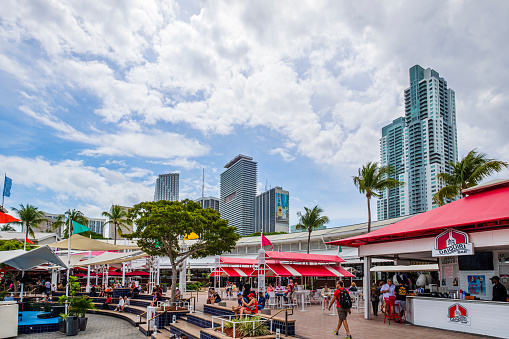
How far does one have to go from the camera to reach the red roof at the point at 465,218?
10.8 metres

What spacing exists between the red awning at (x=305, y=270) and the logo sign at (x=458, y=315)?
11392 millimetres

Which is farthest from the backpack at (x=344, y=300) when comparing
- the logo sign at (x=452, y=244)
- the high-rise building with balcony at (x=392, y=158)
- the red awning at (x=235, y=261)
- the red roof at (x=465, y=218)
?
the high-rise building with balcony at (x=392, y=158)

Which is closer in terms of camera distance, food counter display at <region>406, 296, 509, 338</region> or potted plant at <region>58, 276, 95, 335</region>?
food counter display at <region>406, 296, 509, 338</region>

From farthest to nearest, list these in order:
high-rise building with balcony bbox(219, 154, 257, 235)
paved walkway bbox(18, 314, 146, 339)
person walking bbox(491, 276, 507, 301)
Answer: high-rise building with balcony bbox(219, 154, 257, 235), paved walkway bbox(18, 314, 146, 339), person walking bbox(491, 276, 507, 301)

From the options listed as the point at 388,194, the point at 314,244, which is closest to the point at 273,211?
the point at 388,194

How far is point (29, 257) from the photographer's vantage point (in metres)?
20.4

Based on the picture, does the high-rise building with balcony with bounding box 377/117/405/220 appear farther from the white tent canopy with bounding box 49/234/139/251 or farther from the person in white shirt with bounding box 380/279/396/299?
the person in white shirt with bounding box 380/279/396/299

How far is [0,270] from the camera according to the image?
27484 mm

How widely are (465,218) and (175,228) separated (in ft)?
44.6

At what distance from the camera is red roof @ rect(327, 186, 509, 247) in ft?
35.3

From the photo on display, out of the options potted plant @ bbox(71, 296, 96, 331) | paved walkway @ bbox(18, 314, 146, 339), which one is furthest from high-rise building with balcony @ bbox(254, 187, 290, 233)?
potted plant @ bbox(71, 296, 96, 331)

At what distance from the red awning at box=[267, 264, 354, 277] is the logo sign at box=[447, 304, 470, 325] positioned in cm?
1139

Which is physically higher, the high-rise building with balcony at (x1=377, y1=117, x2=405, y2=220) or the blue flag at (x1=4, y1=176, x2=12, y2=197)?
the high-rise building with balcony at (x1=377, y1=117, x2=405, y2=220)

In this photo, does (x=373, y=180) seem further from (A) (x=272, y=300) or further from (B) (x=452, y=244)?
(B) (x=452, y=244)
